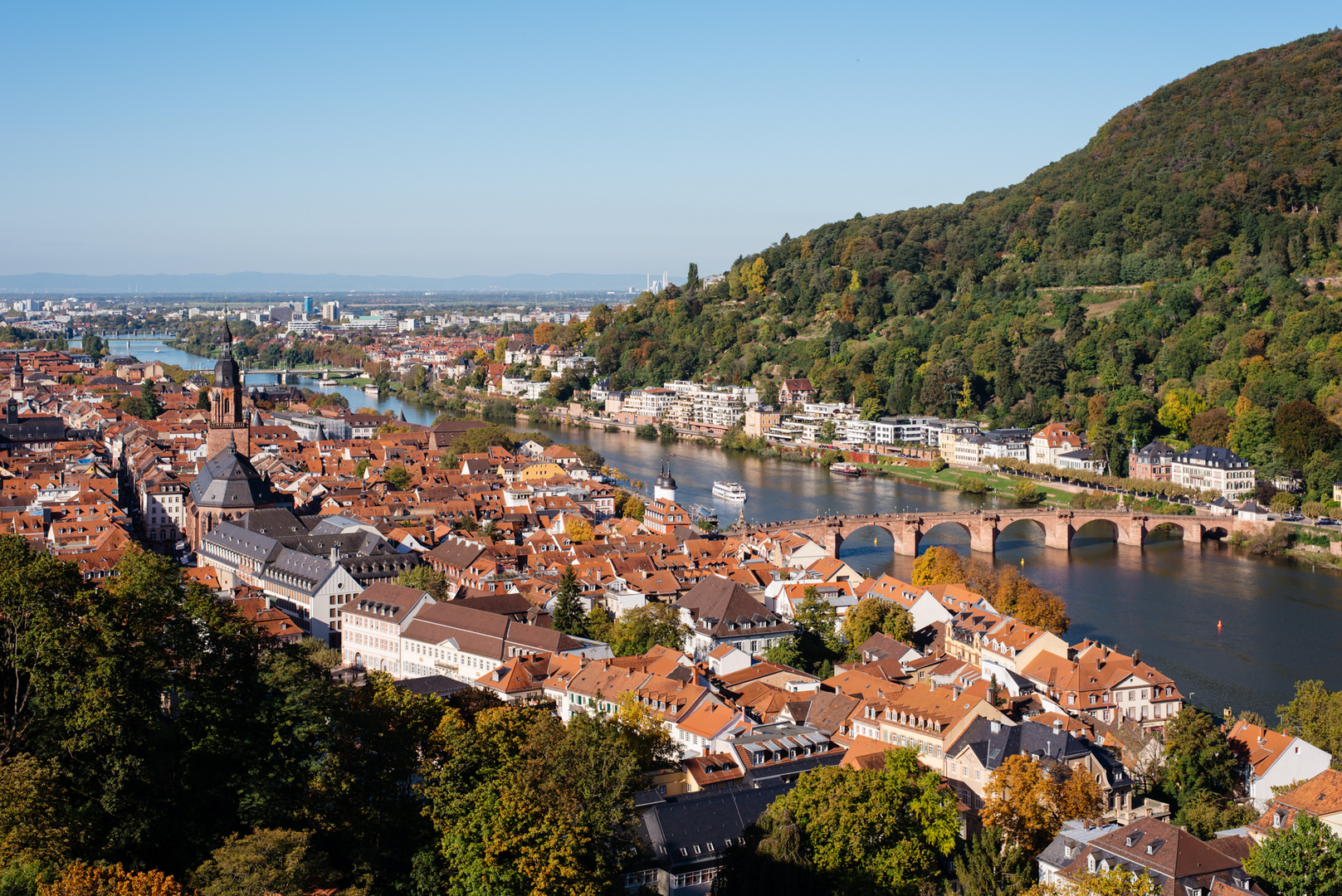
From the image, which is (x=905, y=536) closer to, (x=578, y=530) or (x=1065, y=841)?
(x=578, y=530)

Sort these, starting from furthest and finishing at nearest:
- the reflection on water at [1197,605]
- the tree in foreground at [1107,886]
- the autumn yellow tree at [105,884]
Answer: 1. the reflection on water at [1197,605]
2. the tree in foreground at [1107,886]
3. the autumn yellow tree at [105,884]

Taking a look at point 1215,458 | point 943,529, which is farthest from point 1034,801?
point 1215,458

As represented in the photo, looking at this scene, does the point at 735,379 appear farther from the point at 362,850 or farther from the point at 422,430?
the point at 362,850

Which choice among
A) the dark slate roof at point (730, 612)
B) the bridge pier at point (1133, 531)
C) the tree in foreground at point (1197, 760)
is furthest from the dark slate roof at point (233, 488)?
the bridge pier at point (1133, 531)

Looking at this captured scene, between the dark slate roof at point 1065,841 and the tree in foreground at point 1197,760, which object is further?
the tree in foreground at point 1197,760

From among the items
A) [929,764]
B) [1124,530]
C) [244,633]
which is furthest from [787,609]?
[1124,530]

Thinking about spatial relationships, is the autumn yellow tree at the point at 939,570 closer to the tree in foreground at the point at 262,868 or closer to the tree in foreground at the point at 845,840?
the tree in foreground at the point at 845,840

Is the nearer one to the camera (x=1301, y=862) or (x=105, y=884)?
(x=105, y=884)
